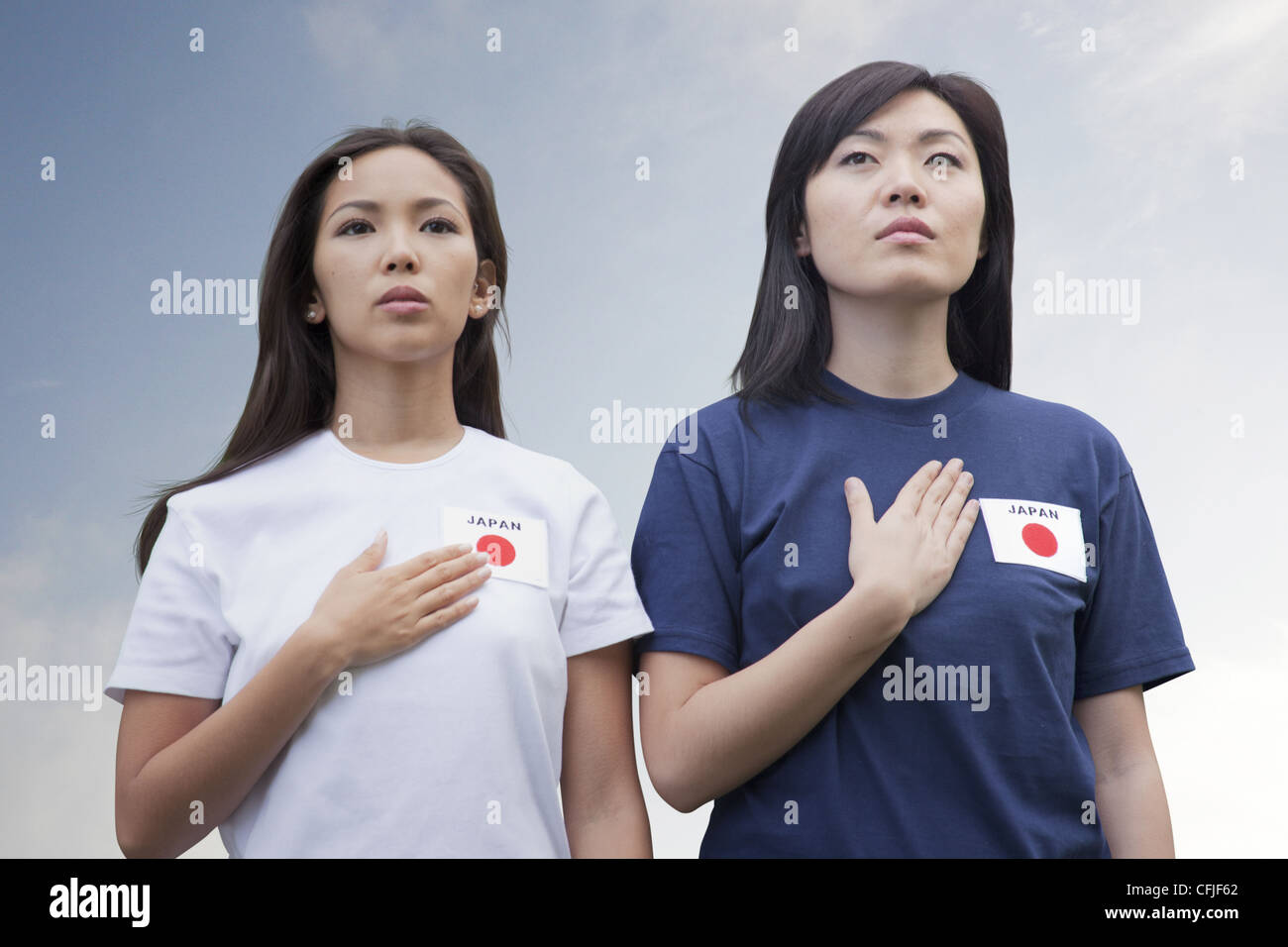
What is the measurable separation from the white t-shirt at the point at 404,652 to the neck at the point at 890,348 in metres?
0.75

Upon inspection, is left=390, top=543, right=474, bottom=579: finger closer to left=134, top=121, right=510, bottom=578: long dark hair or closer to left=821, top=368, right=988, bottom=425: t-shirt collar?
left=134, top=121, right=510, bottom=578: long dark hair

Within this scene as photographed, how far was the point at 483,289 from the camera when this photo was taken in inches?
138

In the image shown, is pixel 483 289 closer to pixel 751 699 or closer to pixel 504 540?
pixel 504 540

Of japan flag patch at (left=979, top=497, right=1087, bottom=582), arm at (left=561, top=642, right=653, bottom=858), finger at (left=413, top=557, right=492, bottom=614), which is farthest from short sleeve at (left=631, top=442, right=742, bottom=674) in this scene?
japan flag patch at (left=979, top=497, right=1087, bottom=582)

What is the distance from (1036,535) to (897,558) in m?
0.41

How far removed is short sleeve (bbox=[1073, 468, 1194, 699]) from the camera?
10.6 feet

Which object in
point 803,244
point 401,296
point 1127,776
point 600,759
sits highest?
point 803,244

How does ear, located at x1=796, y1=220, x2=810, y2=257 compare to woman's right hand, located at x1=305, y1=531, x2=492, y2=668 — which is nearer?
woman's right hand, located at x1=305, y1=531, x2=492, y2=668

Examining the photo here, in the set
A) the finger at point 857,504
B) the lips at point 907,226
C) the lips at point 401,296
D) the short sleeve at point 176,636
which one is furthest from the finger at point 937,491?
the short sleeve at point 176,636

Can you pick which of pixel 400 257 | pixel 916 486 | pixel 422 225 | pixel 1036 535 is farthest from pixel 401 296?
pixel 1036 535

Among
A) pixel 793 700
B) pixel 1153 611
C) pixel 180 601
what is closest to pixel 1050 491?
pixel 1153 611

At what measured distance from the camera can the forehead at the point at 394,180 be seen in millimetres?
3303

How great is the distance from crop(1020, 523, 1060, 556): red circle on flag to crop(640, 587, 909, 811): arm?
0.45 m

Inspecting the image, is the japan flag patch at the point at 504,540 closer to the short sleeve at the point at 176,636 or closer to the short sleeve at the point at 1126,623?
the short sleeve at the point at 176,636
